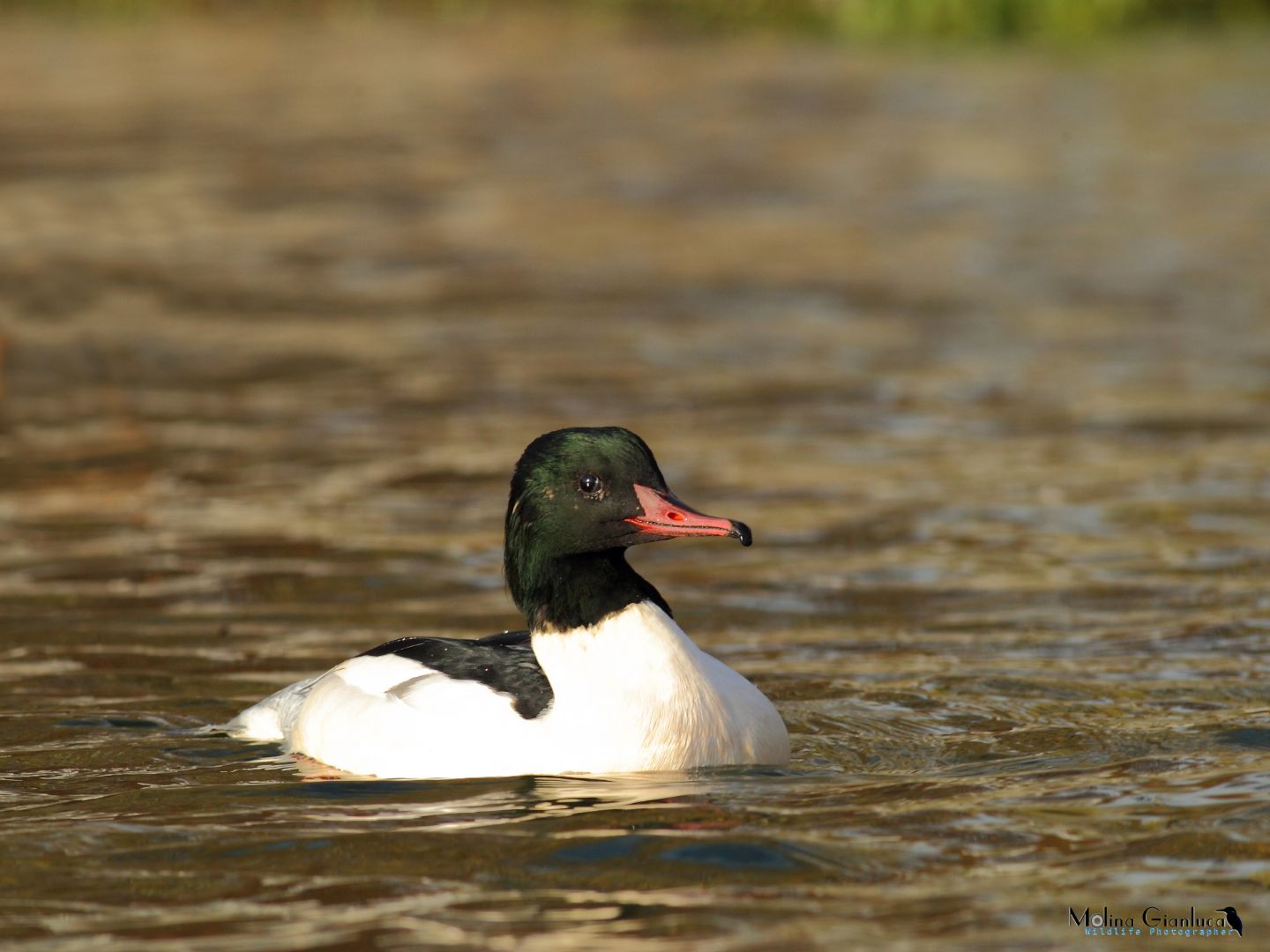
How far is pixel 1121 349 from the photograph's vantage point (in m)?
16.7

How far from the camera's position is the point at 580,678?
7.32 m

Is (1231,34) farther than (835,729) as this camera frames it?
Yes

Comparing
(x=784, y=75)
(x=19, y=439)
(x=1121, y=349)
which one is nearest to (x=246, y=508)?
(x=19, y=439)

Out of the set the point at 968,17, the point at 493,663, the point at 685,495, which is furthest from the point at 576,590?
the point at 968,17

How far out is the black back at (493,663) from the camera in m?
7.44

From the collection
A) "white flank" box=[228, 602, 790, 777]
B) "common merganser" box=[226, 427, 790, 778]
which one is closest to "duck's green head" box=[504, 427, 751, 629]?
"common merganser" box=[226, 427, 790, 778]

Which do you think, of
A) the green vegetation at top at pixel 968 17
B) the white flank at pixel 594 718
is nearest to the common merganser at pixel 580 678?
the white flank at pixel 594 718

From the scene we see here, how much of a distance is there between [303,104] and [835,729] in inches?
1104

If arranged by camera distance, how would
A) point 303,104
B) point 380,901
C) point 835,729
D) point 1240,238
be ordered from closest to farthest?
point 380,901
point 835,729
point 1240,238
point 303,104

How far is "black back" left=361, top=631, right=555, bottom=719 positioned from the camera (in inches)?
293

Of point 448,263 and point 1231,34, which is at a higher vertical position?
point 1231,34

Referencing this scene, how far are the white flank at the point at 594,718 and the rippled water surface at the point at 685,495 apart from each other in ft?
0.28

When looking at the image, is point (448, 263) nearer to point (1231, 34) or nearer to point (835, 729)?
point (835, 729)

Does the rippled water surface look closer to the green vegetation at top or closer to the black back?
the black back
